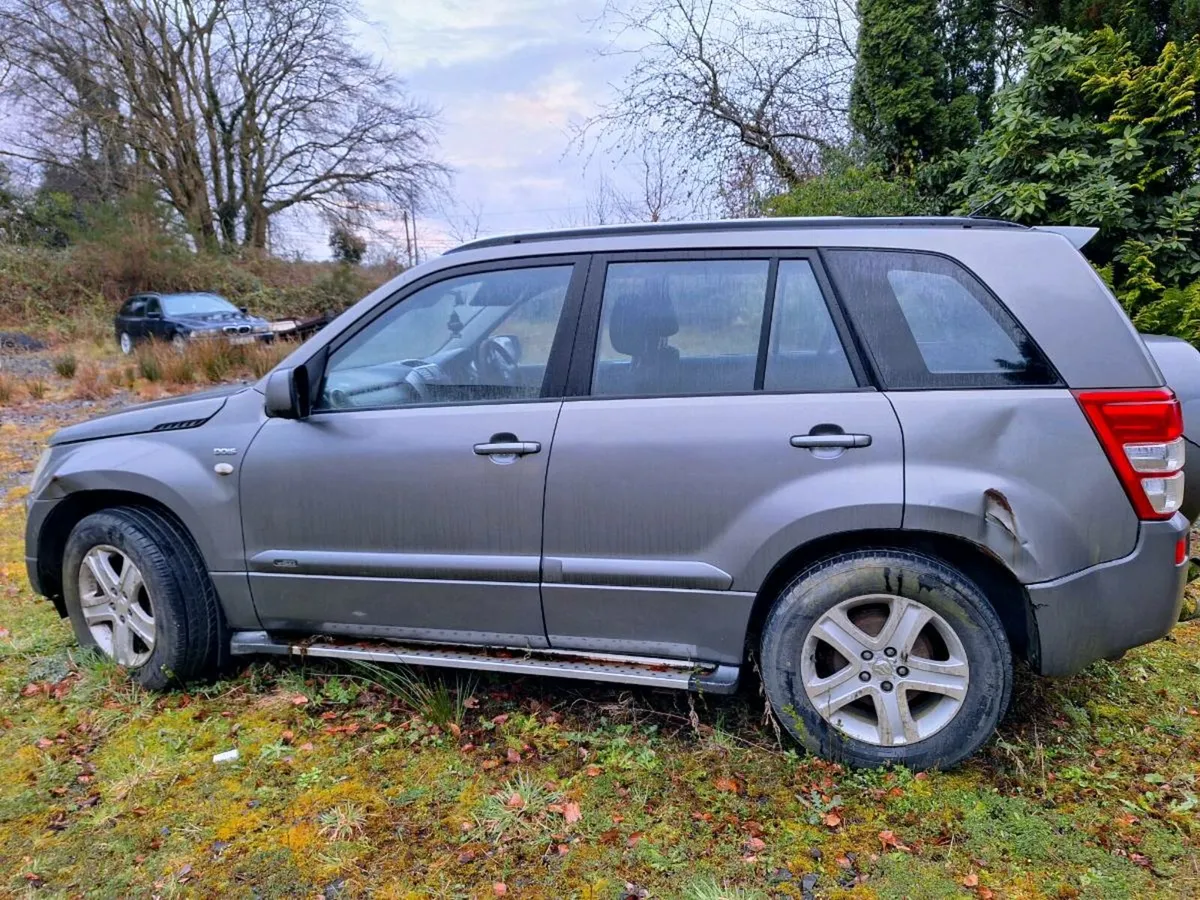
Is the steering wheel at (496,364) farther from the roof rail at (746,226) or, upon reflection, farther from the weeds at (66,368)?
the weeds at (66,368)

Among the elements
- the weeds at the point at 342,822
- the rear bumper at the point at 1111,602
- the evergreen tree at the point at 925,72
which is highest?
the evergreen tree at the point at 925,72

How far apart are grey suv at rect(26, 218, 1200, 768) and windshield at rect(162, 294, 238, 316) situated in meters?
14.3

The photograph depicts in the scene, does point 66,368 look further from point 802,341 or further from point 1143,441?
point 1143,441

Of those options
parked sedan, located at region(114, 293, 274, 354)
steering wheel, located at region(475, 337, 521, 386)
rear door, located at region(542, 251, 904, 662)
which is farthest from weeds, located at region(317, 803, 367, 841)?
parked sedan, located at region(114, 293, 274, 354)

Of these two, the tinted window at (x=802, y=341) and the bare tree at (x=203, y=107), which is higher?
the bare tree at (x=203, y=107)

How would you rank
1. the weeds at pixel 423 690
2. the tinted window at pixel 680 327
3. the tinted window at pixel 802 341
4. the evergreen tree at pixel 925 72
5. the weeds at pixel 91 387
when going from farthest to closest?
the weeds at pixel 91 387, the evergreen tree at pixel 925 72, the weeds at pixel 423 690, the tinted window at pixel 680 327, the tinted window at pixel 802 341

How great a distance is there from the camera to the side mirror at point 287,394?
2.88 m

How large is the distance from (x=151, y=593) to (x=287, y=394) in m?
1.11

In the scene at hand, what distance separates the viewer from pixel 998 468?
2.40 m

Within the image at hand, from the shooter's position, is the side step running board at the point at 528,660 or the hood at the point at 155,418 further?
the hood at the point at 155,418

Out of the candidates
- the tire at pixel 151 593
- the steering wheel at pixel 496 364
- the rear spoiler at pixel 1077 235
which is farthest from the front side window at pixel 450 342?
the rear spoiler at pixel 1077 235

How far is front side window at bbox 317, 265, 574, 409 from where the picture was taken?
2943 mm

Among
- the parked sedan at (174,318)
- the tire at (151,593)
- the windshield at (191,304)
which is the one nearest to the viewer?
the tire at (151,593)

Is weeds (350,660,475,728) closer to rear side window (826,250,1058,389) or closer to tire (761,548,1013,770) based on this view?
tire (761,548,1013,770)
